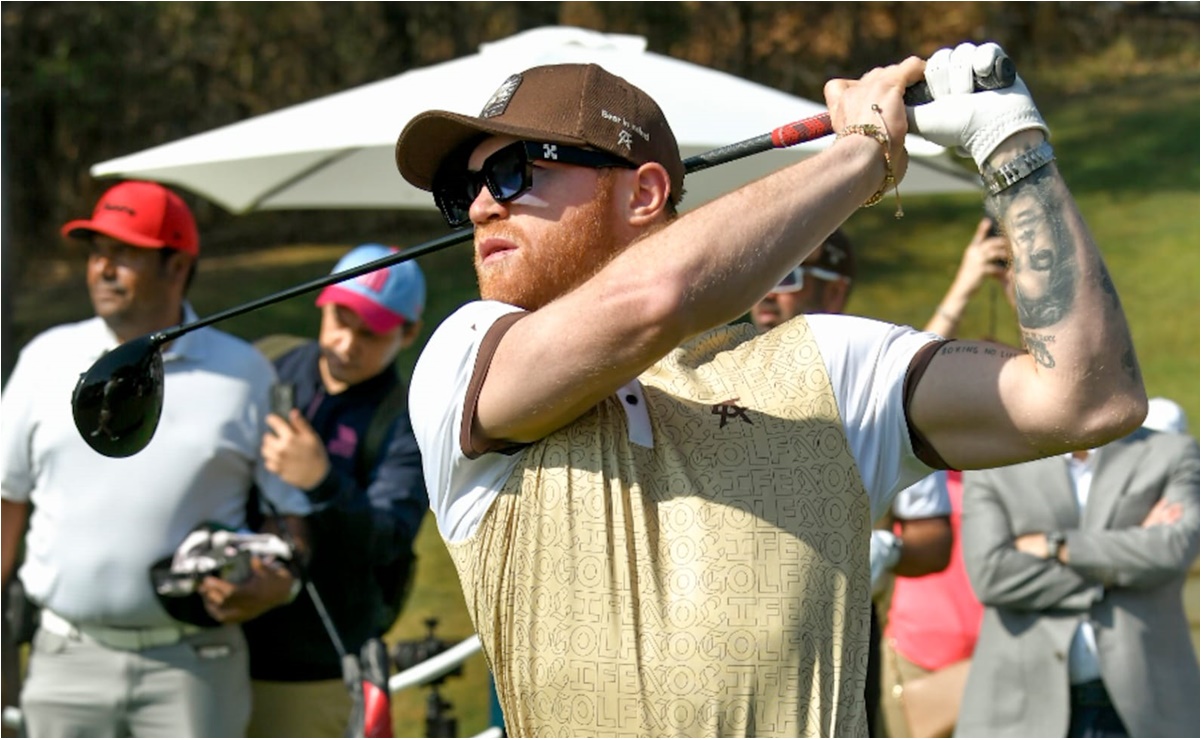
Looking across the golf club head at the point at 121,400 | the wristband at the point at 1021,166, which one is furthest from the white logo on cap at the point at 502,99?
the golf club head at the point at 121,400

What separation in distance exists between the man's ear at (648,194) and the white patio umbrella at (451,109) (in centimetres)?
281

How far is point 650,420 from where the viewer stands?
2580mm

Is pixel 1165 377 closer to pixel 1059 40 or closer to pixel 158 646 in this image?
pixel 1059 40

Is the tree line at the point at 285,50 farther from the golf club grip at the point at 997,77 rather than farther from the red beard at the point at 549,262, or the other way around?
the golf club grip at the point at 997,77

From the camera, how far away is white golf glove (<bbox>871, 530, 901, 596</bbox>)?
4.87 metres

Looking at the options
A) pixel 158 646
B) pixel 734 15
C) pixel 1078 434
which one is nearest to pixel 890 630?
pixel 158 646

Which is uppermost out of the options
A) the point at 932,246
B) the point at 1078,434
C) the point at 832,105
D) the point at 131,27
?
the point at 131,27

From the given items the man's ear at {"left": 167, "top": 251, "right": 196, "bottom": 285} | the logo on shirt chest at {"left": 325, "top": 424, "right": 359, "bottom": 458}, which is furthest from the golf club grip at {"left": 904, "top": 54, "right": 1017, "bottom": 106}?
the man's ear at {"left": 167, "top": 251, "right": 196, "bottom": 285}

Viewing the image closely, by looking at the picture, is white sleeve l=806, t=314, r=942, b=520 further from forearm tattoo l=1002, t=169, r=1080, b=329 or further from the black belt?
the black belt

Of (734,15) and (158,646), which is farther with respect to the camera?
(734,15)

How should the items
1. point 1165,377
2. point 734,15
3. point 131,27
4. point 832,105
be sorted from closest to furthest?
point 832,105
point 1165,377
point 131,27
point 734,15

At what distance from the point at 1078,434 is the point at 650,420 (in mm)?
623

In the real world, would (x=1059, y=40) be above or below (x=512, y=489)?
above

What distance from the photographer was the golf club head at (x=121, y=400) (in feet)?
11.2
